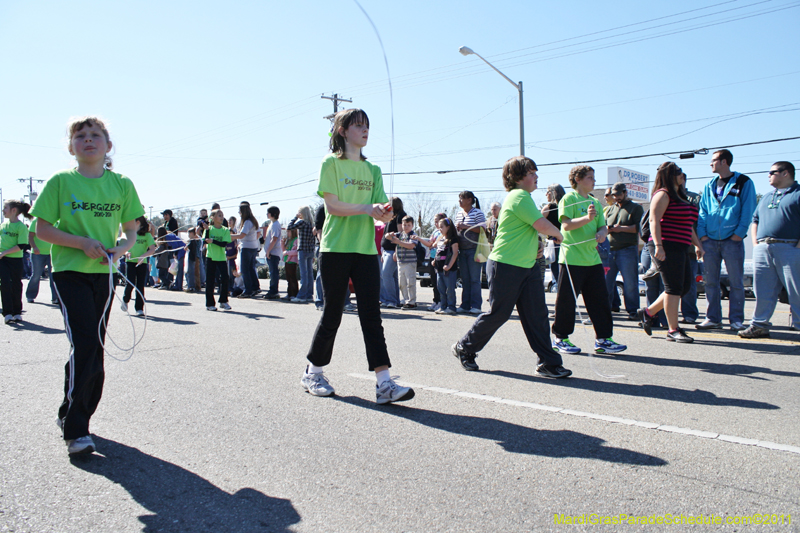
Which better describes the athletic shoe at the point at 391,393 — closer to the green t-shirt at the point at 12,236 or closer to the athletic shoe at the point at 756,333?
the athletic shoe at the point at 756,333

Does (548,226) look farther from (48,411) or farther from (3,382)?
(3,382)

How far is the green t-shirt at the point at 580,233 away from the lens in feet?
19.8

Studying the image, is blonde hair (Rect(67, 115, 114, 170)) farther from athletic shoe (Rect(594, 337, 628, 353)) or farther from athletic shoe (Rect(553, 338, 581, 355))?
athletic shoe (Rect(594, 337, 628, 353))

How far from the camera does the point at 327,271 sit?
4344 millimetres

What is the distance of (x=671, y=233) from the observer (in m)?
6.74

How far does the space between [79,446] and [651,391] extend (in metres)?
3.94

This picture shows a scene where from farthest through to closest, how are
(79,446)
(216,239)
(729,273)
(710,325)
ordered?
1. (216,239)
2. (710,325)
3. (729,273)
4. (79,446)

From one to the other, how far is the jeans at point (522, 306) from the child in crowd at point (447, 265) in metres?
5.39

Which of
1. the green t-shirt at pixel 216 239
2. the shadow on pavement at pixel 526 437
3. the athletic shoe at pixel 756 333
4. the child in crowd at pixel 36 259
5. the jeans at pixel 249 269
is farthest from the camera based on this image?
the jeans at pixel 249 269

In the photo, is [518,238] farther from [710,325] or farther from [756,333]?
[710,325]

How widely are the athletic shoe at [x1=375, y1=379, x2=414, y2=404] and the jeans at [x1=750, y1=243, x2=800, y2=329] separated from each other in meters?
5.07

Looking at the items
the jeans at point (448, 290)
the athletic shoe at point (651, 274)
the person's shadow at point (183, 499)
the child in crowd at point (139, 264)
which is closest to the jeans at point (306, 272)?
the child in crowd at point (139, 264)

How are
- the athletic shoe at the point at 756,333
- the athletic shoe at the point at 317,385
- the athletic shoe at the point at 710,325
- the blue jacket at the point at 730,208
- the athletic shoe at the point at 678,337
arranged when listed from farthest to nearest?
the athletic shoe at the point at 710,325, the blue jacket at the point at 730,208, the athletic shoe at the point at 756,333, the athletic shoe at the point at 678,337, the athletic shoe at the point at 317,385

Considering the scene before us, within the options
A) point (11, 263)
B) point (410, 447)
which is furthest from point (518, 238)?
point (11, 263)
